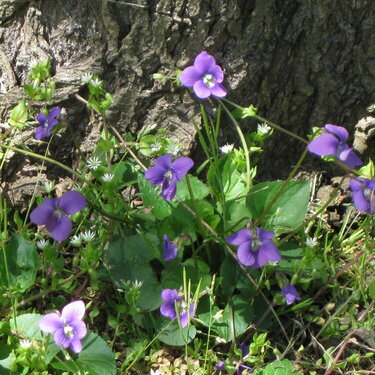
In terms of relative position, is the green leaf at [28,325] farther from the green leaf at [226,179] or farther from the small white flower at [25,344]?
the green leaf at [226,179]

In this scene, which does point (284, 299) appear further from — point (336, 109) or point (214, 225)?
point (336, 109)

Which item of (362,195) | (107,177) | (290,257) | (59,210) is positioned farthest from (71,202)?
(362,195)

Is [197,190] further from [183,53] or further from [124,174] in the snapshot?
[183,53]

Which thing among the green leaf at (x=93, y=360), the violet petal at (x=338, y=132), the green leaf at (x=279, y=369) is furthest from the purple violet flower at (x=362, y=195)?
the green leaf at (x=93, y=360)

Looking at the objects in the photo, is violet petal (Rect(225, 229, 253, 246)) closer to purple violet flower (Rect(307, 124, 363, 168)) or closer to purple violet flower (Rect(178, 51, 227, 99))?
purple violet flower (Rect(307, 124, 363, 168))

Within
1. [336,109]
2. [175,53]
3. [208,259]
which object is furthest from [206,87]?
[336,109]

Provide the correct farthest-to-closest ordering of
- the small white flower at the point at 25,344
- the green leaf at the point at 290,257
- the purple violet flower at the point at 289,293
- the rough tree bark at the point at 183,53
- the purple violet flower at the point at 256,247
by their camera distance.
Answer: the rough tree bark at the point at 183,53, the green leaf at the point at 290,257, the purple violet flower at the point at 289,293, the purple violet flower at the point at 256,247, the small white flower at the point at 25,344
